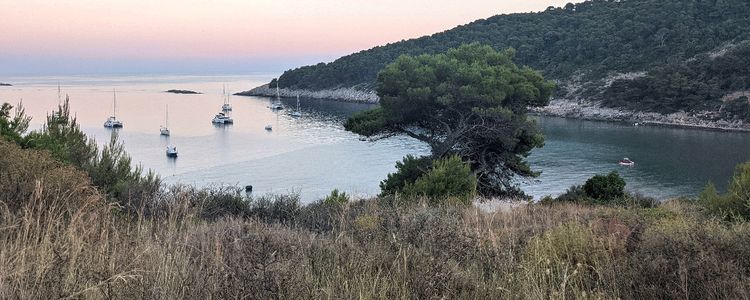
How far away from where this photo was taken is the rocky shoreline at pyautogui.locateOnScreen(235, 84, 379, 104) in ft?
358

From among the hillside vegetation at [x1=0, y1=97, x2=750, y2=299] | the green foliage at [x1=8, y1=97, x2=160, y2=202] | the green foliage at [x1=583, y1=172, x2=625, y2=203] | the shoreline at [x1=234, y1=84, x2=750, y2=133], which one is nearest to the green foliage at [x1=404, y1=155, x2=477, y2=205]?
the green foliage at [x1=583, y1=172, x2=625, y2=203]

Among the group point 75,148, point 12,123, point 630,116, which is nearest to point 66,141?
point 75,148

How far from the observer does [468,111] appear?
2431cm

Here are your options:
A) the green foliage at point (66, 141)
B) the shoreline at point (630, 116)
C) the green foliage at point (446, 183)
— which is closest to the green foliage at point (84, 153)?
the green foliage at point (66, 141)

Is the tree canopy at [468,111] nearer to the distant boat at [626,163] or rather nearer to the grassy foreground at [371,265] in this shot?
the grassy foreground at [371,265]

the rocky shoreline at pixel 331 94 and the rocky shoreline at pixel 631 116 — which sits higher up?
the rocky shoreline at pixel 331 94

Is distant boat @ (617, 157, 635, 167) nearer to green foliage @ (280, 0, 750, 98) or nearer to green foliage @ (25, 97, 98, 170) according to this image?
green foliage @ (25, 97, 98, 170)

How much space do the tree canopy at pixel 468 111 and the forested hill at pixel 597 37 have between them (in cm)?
6129

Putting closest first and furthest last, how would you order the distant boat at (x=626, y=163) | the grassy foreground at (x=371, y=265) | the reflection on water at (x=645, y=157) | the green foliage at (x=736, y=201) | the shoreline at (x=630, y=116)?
the grassy foreground at (x=371, y=265) → the green foliage at (x=736, y=201) → the reflection on water at (x=645, y=157) → the distant boat at (x=626, y=163) → the shoreline at (x=630, y=116)

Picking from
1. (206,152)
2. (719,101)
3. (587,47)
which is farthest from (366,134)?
(587,47)

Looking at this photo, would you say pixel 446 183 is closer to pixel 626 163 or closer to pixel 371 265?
pixel 371 265

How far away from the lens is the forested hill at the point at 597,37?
81.2 meters

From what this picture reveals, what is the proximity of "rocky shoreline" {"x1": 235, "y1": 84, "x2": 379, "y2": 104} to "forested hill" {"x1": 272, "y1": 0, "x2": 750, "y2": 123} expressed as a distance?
2484mm

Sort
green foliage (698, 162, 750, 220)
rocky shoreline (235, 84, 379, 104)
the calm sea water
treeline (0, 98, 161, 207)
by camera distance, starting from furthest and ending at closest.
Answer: rocky shoreline (235, 84, 379, 104)
the calm sea water
treeline (0, 98, 161, 207)
green foliage (698, 162, 750, 220)
